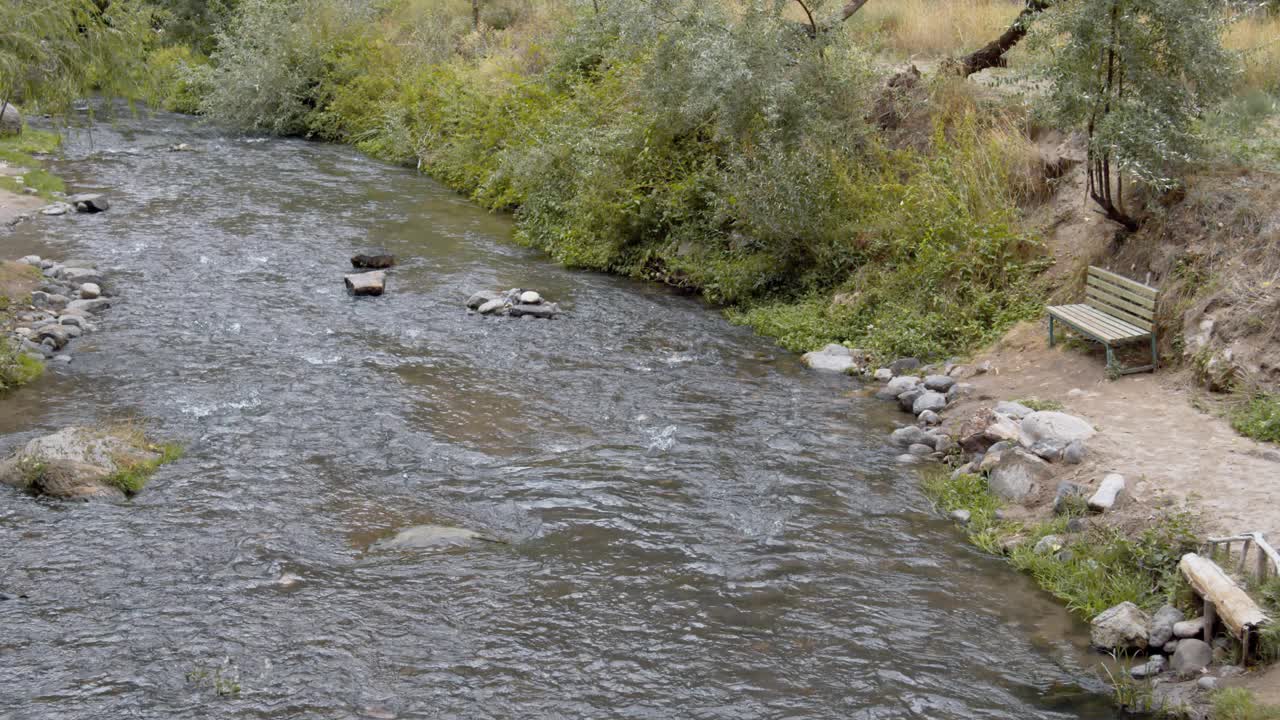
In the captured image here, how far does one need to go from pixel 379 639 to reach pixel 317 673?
557mm

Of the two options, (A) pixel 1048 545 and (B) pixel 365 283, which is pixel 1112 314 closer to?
(A) pixel 1048 545

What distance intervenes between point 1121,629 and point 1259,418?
3.41 metres

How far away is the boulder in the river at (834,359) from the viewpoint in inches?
558

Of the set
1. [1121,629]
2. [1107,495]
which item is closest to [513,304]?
[1107,495]

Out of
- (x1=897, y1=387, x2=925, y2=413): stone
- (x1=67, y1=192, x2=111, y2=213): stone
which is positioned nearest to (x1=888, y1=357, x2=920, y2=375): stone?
(x1=897, y1=387, x2=925, y2=413): stone

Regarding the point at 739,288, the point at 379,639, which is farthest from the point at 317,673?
the point at 739,288

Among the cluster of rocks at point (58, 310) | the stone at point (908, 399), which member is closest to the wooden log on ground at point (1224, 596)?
the stone at point (908, 399)

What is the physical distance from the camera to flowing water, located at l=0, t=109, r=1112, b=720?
24.5 feet

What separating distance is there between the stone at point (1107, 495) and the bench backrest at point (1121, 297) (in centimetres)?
306

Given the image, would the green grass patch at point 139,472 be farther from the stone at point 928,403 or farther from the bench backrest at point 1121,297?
the bench backrest at point 1121,297

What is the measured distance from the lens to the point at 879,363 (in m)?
14.1

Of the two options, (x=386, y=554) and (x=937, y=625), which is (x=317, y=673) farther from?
(x=937, y=625)

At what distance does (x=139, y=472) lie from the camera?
10.3m

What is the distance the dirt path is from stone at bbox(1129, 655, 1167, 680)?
1.40 m
